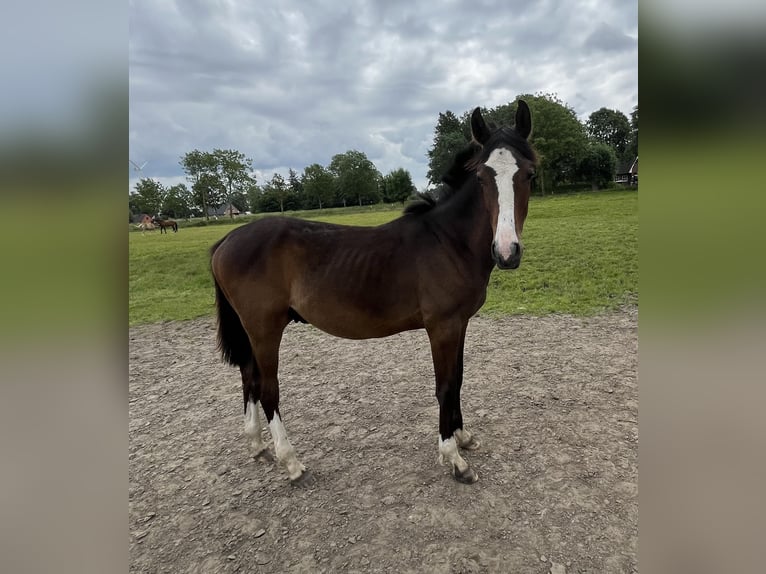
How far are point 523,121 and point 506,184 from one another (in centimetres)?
66

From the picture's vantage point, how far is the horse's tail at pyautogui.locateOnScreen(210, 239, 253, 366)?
126 inches

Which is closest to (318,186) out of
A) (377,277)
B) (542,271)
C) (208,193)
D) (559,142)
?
(208,193)

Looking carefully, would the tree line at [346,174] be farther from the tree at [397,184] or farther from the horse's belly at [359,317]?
the horse's belly at [359,317]

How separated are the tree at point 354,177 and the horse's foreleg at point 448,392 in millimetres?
13178

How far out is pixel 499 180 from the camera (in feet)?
7.25

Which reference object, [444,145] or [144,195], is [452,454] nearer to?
[144,195]

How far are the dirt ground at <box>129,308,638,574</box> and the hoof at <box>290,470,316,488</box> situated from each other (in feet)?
0.17

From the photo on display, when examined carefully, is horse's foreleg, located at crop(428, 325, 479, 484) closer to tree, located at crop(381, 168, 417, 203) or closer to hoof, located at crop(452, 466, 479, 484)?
hoof, located at crop(452, 466, 479, 484)

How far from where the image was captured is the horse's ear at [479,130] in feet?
8.05

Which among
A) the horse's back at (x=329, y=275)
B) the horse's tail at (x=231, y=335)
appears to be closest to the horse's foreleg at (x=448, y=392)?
the horse's back at (x=329, y=275)

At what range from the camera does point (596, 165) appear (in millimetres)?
14391
